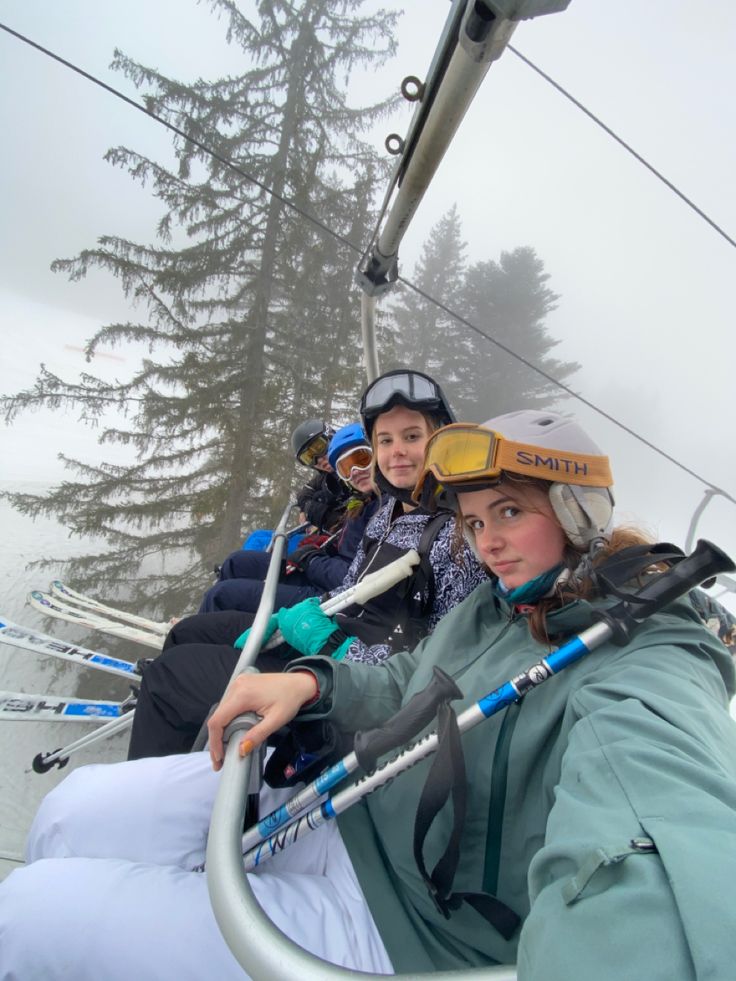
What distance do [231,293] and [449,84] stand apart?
6.22 m

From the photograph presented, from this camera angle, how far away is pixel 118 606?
707 centimetres

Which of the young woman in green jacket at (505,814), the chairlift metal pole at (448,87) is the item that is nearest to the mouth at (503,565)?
the young woman in green jacket at (505,814)

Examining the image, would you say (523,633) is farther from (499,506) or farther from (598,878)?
(598,878)

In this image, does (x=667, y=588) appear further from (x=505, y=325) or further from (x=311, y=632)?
(x=505, y=325)

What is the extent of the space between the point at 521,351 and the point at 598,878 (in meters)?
14.9

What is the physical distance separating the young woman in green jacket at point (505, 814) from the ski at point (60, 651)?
3019 millimetres

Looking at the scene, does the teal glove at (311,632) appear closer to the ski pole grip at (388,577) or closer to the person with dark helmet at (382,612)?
the person with dark helmet at (382,612)

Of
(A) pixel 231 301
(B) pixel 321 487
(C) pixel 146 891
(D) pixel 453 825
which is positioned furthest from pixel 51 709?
(A) pixel 231 301

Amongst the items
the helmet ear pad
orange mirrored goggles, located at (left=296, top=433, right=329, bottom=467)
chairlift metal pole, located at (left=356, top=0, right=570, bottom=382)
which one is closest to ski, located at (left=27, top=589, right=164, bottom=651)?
orange mirrored goggles, located at (left=296, top=433, right=329, bottom=467)

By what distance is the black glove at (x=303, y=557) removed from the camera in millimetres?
3369

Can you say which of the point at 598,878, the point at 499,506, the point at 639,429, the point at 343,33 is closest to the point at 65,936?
the point at 598,878

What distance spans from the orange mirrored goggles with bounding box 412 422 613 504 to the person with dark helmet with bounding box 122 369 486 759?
1.97 ft

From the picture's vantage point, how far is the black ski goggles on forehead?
236 cm

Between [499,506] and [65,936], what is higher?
[499,506]
